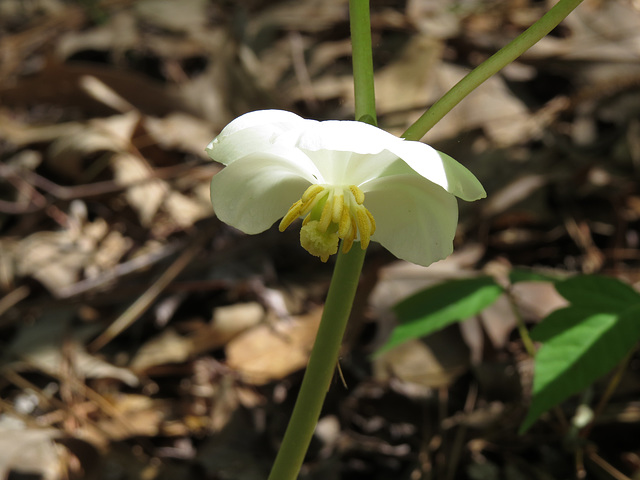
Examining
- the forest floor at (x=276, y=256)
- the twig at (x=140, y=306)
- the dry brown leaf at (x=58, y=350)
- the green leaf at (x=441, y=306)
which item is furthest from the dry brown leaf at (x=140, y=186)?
the green leaf at (x=441, y=306)

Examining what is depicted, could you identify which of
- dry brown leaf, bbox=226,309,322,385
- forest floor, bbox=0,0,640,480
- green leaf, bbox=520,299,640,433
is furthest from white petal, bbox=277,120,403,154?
dry brown leaf, bbox=226,309,322,385

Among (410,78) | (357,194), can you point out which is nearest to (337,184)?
(357,194)

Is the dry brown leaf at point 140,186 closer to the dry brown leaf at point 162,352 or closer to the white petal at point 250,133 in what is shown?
the dry brown leaf at point 162,352

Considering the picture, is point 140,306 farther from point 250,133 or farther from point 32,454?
point 250,133

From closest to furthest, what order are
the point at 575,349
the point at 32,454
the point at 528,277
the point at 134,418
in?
the point at 575,349, the point at 528,277, the point at 32,454, the point at 134,418

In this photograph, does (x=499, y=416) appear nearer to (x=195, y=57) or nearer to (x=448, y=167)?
(x=448, y=167)

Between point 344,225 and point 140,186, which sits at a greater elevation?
point 344,225

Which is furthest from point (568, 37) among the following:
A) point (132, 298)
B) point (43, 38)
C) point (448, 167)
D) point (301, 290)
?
point (43, 38)

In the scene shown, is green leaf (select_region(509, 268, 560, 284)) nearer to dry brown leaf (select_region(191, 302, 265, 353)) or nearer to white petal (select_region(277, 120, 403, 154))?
white petal (select_region(277, 120, 403, 154))
